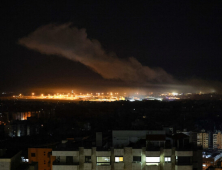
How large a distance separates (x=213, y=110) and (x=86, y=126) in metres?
12.2

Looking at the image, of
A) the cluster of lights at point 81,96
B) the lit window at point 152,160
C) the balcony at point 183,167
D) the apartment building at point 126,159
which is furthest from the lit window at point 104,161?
the cluster of lights at point 81,96

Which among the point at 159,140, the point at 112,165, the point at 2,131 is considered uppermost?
the point at 159,140

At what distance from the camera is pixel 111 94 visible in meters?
46.4

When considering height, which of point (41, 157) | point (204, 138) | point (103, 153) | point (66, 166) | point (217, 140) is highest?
point (103, 153)

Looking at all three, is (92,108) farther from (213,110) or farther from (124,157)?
(124,157)

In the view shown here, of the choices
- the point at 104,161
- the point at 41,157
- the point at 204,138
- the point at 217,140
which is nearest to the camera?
the point at 104,161

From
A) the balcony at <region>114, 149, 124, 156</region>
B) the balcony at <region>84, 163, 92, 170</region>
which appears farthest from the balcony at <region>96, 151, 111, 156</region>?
the balcony at <region>84, 163, 92, 170</region>

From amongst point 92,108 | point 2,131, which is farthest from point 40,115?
point 2,131

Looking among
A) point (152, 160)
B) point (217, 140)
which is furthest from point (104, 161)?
point (217, 140)

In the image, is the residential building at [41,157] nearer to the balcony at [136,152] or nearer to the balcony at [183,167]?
the balcony at [136,152]

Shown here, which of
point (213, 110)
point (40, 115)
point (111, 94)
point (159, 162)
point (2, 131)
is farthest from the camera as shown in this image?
point (111, 94)

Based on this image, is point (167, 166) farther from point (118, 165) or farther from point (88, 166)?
point (88, 166)

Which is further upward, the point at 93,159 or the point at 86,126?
the point at 93,159


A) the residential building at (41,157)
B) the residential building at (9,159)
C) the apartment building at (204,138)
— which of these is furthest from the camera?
the apartment building at (204,138)
